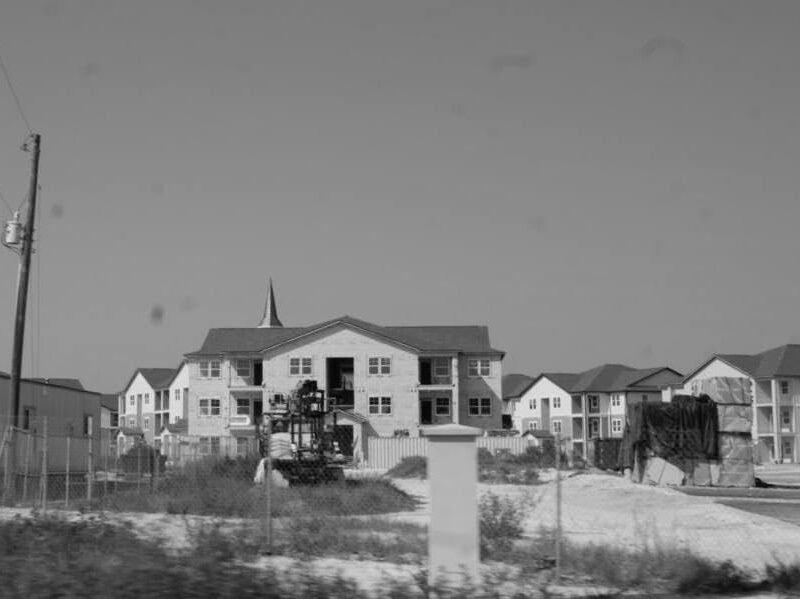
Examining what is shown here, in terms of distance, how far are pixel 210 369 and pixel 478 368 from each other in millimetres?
19330

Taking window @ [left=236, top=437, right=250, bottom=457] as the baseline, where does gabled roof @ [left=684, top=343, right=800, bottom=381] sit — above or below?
above

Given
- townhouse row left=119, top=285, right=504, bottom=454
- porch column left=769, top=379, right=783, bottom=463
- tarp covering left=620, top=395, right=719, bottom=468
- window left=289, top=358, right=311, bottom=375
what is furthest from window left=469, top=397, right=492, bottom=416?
tarp covering left=620, top=395, right=719, bottom=468

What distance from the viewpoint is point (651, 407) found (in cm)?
4306

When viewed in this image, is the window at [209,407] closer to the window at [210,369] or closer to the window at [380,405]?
the window at [210,369]

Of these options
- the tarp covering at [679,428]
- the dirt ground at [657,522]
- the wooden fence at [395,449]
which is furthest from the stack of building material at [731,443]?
the wooden fence at [395,449]

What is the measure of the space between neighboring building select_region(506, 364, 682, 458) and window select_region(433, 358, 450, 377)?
124 feet

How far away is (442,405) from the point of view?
3041 inches

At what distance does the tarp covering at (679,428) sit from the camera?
42344mm

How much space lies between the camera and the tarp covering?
42.3 metres

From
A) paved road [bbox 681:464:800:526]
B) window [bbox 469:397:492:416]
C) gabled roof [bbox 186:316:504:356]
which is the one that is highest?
gabled roof [bbox 186:316:504:356]

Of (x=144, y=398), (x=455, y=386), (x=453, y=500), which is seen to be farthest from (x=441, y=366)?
(x=453, y=500)

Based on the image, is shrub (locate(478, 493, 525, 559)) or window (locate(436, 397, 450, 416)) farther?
window (locate(436, 397, 450, 416))

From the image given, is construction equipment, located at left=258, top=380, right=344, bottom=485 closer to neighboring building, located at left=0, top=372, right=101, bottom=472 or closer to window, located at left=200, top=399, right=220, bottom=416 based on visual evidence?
neighboring building, located at left=0, top=372, right=101, bottom=472

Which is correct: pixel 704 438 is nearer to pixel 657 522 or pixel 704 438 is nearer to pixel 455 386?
pixel 657 522
